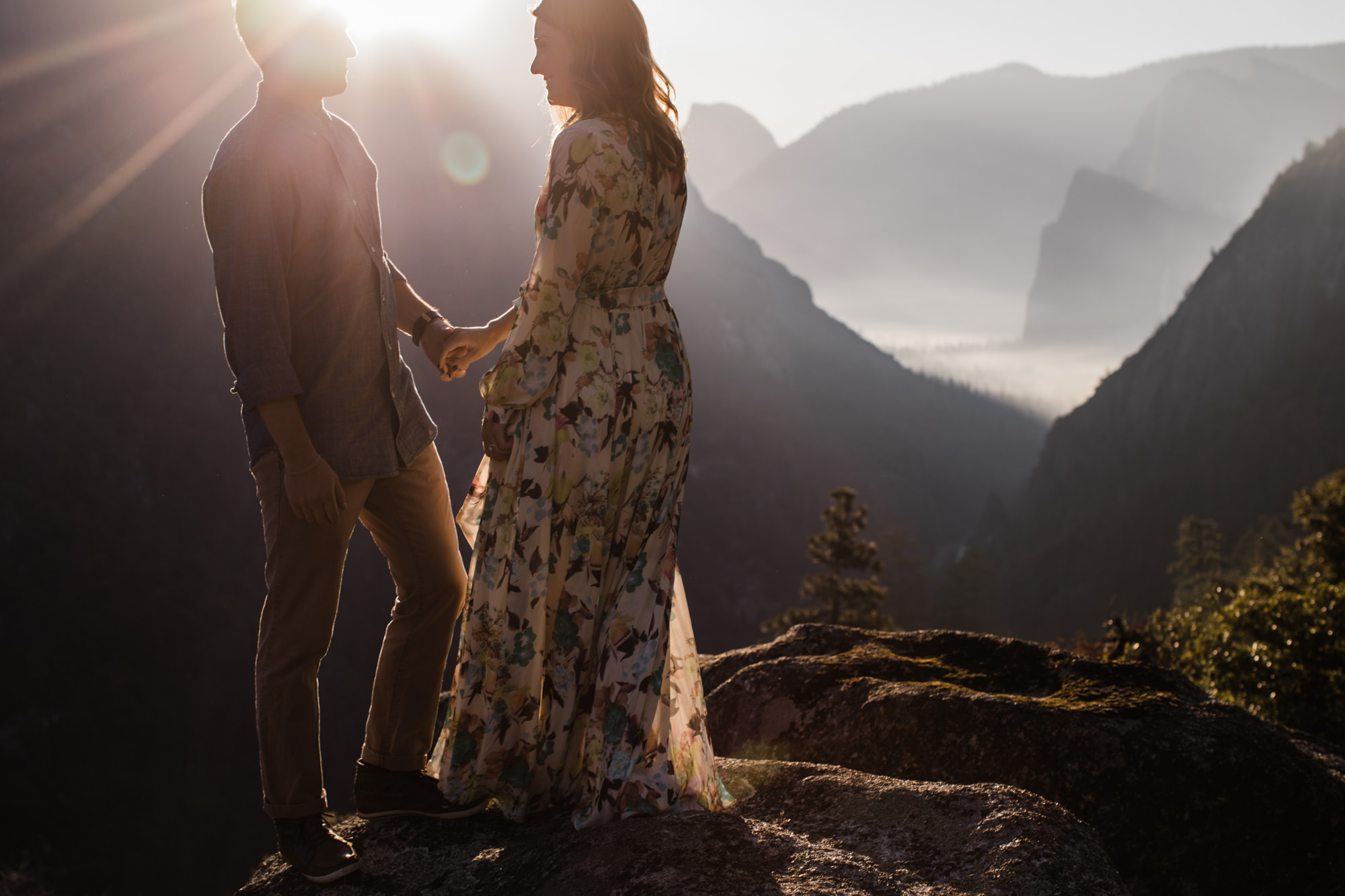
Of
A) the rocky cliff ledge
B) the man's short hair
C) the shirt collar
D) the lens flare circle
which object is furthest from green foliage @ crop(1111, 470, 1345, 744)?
the lens flare circle

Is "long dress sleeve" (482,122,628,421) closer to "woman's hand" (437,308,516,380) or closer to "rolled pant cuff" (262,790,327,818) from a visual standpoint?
"woman's hand" (437,308,516,380)

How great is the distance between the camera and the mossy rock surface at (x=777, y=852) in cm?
216

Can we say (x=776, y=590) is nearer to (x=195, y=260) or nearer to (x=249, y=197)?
(x=195, y=260)

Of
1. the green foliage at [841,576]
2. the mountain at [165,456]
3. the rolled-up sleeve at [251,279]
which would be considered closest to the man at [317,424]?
the rolled-up sleeve at [251,279]

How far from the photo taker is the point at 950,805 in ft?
8.29

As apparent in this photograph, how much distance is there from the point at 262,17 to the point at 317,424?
52.3 inches

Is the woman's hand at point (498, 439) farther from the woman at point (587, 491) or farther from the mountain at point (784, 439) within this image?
the mountain at point (784, 439)

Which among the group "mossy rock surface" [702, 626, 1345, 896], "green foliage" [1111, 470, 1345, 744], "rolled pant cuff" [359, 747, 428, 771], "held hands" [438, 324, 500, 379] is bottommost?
"green foliage" [1111, 470, 1345, 744]

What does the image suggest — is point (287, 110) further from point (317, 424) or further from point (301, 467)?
point (301, 467)

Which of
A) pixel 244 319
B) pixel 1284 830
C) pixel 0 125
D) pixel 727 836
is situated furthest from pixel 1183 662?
pixel 0 125

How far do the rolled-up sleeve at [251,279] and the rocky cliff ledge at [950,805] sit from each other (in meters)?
1.53

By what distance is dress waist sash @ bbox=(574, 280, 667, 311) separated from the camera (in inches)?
113

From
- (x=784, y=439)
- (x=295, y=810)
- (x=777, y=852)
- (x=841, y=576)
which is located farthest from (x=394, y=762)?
(x=784, y=439)

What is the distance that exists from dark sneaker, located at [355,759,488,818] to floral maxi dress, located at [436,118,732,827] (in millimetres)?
55
